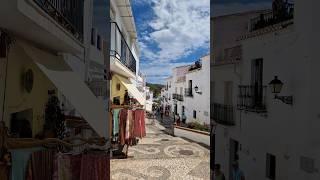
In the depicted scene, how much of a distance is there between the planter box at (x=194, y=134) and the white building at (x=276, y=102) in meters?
9.53

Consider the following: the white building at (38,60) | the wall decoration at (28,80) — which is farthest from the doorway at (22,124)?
the wall decoration at (28,80)

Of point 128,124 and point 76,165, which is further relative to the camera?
point 128,124

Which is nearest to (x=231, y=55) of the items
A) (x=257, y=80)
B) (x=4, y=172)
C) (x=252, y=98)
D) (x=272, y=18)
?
(x=257, y=80)

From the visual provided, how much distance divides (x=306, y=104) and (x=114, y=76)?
1338 centimetres

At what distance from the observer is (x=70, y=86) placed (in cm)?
655

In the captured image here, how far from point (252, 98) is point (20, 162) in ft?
18.0

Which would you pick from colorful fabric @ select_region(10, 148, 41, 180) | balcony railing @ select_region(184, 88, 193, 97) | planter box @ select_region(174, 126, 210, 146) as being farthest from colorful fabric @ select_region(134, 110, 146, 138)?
colorful fabric @ select_region(10, 148, 41, 180)

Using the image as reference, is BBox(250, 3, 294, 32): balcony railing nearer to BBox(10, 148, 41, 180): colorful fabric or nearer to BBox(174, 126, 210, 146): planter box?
BBox(10, 148, 41, 180): colorful fabric

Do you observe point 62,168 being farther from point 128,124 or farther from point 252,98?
point 128,124

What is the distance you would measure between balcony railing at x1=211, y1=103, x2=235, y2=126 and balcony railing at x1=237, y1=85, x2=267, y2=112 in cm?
52

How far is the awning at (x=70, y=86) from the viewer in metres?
6.07

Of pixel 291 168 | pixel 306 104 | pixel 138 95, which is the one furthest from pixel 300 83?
pixel 138 95

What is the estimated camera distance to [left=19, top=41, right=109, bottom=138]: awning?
6074 mm

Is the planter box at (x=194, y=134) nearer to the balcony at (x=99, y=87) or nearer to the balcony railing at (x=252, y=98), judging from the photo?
the balcony at (x=99, y=87)
